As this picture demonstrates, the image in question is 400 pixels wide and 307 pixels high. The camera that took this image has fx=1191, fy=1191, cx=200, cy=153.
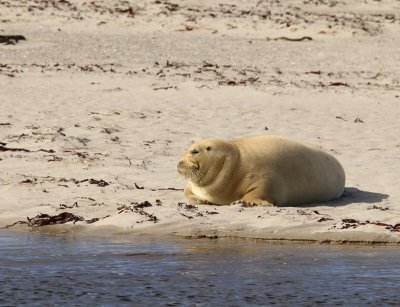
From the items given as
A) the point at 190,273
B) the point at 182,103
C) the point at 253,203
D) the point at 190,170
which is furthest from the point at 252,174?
the point at 182,103

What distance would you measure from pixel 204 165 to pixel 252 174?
44cm

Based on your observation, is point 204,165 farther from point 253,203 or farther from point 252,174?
point 253,203

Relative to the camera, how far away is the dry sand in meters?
10.1

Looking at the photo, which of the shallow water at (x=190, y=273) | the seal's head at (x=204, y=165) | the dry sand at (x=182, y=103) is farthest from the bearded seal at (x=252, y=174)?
the shallow water at (x=190, y=273)

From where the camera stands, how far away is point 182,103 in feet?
56.1

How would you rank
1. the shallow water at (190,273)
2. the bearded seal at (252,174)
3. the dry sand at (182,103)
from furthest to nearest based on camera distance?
the bearded seal at (252,174) → the dry sand at (182,103) → the shallow water at (190,273)

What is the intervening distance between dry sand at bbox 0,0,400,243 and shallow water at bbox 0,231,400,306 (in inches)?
23.5

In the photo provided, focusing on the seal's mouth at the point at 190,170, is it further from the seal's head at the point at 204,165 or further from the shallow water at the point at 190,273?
the shallow water at the point at 190,273

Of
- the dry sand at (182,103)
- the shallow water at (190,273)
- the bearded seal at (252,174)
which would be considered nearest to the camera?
the shallow water at (190,273)

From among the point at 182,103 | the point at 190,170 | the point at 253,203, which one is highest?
the point at 190,170

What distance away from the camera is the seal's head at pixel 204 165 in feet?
34.3

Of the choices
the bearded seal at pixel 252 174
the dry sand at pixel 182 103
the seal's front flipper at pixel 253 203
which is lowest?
the dry sand at pixel 182 103

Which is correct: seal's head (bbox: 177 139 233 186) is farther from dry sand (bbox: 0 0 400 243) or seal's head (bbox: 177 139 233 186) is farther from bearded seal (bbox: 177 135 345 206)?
dry sand (bbox: 0 0 400 243)

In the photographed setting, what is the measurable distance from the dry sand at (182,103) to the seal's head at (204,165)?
0.32 m
